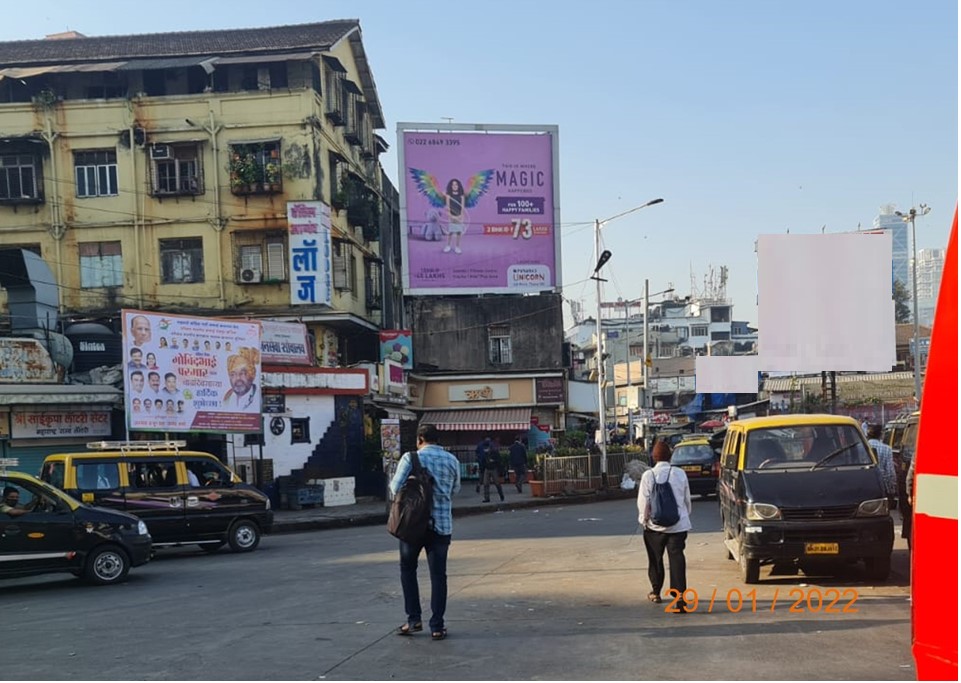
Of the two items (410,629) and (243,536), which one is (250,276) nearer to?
(243,536)

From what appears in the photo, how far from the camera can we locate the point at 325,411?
30.5 m

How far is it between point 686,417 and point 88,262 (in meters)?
48.5

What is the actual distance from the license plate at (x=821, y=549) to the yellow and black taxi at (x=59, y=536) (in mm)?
9319

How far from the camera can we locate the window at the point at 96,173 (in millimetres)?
36719

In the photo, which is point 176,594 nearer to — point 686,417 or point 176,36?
point 176,36

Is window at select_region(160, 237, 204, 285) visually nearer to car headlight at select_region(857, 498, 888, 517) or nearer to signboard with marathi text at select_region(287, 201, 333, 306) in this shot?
signboard with marathi text at select_region(287, 201, 333, 306)

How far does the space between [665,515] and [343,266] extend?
94.0ft

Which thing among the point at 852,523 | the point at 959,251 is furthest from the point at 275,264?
the point at 959,251

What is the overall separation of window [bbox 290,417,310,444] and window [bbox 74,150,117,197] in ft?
43.5

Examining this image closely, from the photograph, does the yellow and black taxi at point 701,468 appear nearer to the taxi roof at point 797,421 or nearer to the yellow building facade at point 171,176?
the taxi roof at point 797,421

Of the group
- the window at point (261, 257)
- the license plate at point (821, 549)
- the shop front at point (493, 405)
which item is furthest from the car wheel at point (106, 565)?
the shop front at point (493, 405)

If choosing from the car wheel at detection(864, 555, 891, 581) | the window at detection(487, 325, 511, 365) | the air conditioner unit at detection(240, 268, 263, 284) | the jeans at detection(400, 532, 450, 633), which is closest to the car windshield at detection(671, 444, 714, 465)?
the car wheel at detection(864, 555, 891, 581)

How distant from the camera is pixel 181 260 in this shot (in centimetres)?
3675
